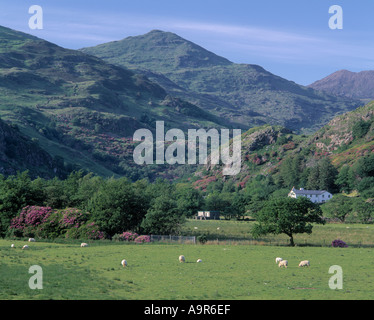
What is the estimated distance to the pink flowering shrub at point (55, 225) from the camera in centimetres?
7644

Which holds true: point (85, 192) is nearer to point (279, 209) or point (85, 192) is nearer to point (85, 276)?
point (279, 209)

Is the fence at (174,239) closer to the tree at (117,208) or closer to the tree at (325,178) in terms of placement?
the tree at (117,208)

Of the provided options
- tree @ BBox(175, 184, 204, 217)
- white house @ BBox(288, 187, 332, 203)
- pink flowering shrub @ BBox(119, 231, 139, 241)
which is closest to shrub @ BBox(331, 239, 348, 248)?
pink flowering shrub @ BBox(119, 231, 139, 241)

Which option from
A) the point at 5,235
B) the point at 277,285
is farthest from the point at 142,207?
the point at 277,285

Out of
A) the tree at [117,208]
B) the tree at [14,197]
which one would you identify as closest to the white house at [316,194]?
the tree at [117,208]

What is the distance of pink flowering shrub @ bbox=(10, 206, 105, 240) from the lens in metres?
76.4

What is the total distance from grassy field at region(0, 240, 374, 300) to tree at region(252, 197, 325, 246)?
13927 millimetres

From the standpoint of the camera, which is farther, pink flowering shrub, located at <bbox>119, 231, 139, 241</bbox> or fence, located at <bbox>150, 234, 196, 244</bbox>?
pink flowering shrub, located at <bbox>119, 231, 139, 241</bbox>

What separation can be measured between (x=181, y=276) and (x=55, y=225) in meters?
46.7

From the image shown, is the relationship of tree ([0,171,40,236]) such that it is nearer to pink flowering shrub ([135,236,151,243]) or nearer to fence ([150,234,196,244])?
pink flowering shrub ([135,236,151,243])

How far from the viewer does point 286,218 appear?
69500 mm

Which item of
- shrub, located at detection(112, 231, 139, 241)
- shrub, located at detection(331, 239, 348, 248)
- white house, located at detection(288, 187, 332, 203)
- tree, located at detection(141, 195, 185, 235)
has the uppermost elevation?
tree, located at detection(141, 195, 185, 235)

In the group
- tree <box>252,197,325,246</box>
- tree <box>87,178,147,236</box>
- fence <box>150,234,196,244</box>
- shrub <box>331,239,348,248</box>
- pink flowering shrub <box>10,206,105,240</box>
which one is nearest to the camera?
shrub <box>331,239,348,248</box>
